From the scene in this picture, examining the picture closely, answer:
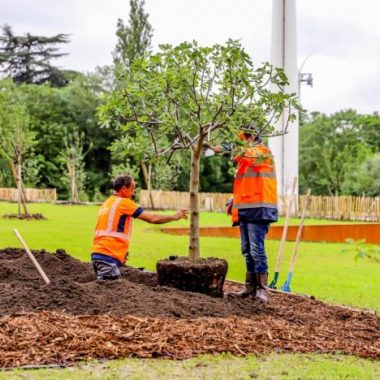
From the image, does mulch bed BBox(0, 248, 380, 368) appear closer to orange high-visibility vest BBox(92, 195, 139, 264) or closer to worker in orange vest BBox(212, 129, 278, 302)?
worker in orange vest BBox(212, 129, 278, 302)

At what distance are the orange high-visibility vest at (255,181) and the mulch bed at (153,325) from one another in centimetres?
119

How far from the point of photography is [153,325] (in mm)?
6832

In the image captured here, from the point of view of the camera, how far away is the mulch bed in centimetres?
618

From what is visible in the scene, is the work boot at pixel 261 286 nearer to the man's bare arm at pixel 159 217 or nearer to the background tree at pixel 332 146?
the man's bare arm at pixel 159 217

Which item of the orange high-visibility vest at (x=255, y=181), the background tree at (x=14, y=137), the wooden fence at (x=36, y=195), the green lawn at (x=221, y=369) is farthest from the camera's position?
the wooden fence at (x=36, y=195)

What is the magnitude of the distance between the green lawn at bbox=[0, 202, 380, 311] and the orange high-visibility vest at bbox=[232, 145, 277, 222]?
124 cm

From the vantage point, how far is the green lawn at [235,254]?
11909 millimetres

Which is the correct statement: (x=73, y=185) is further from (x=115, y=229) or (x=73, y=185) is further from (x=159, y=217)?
(x=159, y=217)

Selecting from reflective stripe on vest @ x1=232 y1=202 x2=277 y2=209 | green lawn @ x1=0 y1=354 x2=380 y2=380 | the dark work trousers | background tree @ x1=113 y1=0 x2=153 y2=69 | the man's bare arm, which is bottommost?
green lawn @ x1=0 y1=354 x2=380 y2=380

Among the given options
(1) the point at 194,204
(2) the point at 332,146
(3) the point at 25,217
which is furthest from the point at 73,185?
(1) the point at 194,204

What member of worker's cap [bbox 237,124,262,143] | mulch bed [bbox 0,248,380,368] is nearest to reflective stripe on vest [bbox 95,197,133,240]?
mulch bed [bbox 0,248,380,368]

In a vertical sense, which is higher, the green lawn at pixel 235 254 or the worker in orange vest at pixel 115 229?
the worker in orange vest at pixel 115 229

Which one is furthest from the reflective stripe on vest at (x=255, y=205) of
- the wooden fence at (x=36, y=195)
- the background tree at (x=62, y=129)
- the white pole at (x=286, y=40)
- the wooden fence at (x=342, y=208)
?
the background tree at (x=62, y=129)

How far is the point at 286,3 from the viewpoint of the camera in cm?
3372
